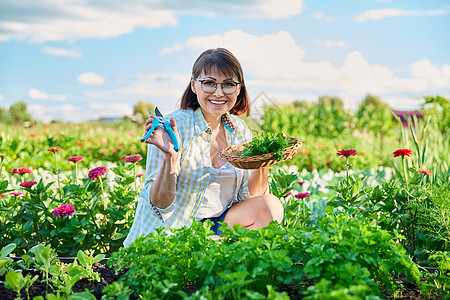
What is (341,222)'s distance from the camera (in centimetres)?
181

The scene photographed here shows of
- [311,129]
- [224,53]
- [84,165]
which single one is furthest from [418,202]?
[311,129]

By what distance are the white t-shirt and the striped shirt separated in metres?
0.04

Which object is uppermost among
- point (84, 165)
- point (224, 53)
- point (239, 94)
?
point (224, 53)

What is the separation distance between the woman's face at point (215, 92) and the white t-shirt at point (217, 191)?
337 mm

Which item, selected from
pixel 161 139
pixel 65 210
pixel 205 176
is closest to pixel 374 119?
pixel 205 176

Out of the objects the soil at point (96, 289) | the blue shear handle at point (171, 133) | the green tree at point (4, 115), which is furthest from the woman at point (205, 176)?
the green tree at point (4, 115)

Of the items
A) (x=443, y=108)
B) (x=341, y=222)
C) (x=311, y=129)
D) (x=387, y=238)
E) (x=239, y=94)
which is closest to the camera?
(x=387, y=238)

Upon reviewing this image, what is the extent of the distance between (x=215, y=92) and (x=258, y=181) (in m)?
0.57

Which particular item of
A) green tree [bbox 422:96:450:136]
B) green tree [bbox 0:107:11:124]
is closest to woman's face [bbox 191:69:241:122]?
green tree [bbox 422:96:450:136]

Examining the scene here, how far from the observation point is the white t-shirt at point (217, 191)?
2.62m

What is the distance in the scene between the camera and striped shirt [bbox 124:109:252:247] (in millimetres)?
2451

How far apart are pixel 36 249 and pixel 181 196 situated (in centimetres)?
80

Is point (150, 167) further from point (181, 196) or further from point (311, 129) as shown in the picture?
point (311, 129)

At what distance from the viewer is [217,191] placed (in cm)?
267
